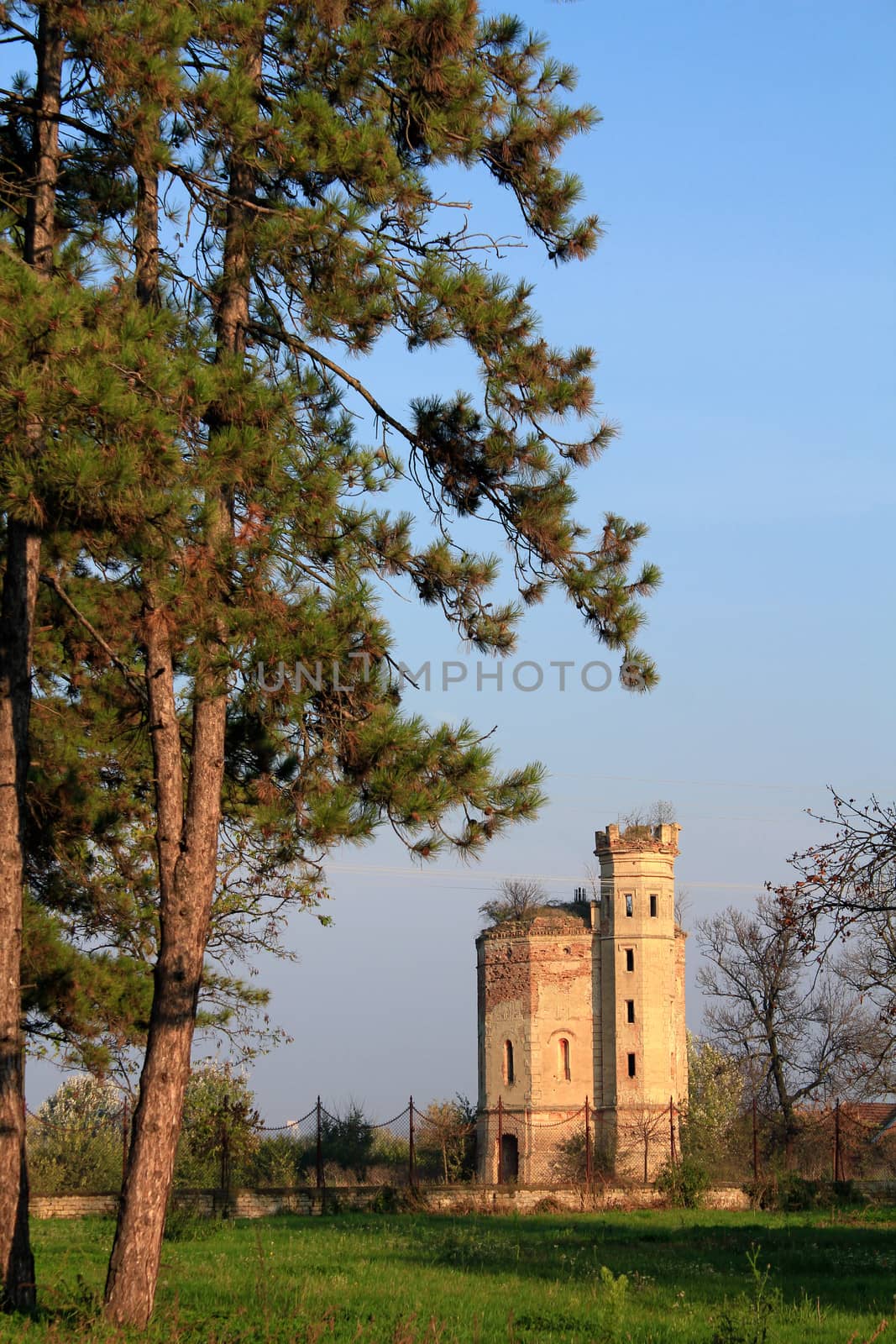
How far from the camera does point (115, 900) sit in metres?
12.8

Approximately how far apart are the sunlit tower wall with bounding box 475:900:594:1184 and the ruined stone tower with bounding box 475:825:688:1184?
0.12ft

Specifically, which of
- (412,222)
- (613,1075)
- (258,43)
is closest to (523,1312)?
(412,222)

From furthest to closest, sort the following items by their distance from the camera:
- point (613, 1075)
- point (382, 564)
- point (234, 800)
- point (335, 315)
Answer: point (613, 1075) → point (234, 800) → point (382, 564) → point (335, 315)

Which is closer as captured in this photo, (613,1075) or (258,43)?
(258,43)

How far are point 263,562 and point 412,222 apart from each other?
8.90 ft

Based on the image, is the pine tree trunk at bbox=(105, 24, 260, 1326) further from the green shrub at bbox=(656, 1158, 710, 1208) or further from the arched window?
the arched window

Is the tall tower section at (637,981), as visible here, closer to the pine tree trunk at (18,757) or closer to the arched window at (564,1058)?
the arched window at (564,1058)

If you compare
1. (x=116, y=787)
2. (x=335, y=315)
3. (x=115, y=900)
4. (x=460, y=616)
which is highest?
(x=335, y=315)

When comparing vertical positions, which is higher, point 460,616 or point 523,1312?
point 460,616

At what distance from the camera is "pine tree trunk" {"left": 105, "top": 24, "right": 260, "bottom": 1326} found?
26.2ft

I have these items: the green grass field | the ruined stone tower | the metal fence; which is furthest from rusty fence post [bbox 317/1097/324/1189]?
the ruined stone tower

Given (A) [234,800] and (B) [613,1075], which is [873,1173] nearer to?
(B) [613,1075]

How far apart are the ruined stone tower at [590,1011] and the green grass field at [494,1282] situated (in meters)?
24.6

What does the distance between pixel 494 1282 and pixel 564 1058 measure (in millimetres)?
32191
